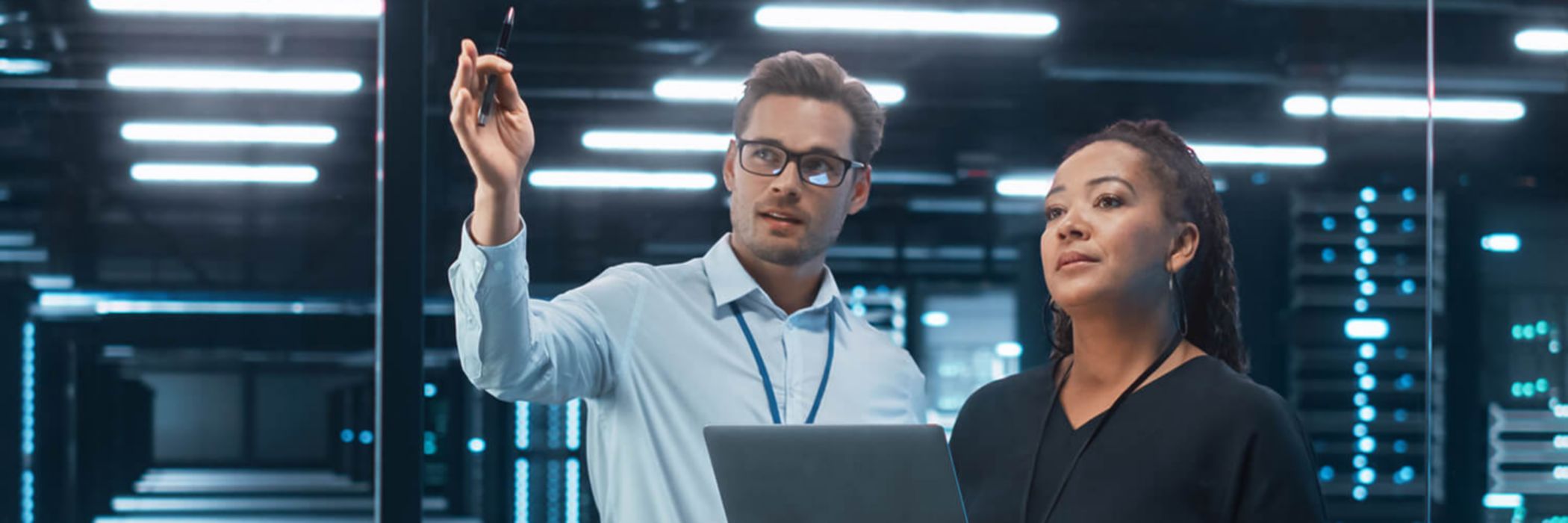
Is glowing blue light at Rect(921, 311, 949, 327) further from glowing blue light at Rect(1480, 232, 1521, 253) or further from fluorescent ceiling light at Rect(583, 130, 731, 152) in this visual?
glowing blue light at Rect(1480, 232, 1521, 253)

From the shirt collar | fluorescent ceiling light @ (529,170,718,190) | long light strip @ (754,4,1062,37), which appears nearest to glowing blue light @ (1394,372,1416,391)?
long light strip @ (754,4,1062,37)

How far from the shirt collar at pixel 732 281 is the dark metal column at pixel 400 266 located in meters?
1.39

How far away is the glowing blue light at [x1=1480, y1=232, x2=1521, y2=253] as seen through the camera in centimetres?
520

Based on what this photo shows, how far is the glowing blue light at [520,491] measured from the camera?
4.35 metres

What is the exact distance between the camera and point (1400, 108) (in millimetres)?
5383

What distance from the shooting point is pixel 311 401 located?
428 centimetres

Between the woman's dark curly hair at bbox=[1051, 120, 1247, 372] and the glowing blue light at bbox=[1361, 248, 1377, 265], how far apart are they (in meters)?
4.50

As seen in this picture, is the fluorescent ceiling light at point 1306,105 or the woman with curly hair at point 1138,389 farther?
the fluorescent ceiling light at point 1306,105

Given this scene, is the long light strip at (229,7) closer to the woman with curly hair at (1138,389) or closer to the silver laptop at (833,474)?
the woman with curly hair at (1138,389)

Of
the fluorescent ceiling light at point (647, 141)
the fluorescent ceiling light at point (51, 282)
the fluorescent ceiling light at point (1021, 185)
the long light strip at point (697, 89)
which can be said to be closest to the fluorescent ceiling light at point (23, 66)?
the fluorescent ceiling light at point (51, 282)

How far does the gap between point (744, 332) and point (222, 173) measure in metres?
3.60

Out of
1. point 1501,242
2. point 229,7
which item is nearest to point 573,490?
point 229,7

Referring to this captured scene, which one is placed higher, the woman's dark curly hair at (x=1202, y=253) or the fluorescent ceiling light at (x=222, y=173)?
the fluorescent ceiling light at (x=222, y=173)

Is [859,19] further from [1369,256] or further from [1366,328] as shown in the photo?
[1366,328]
